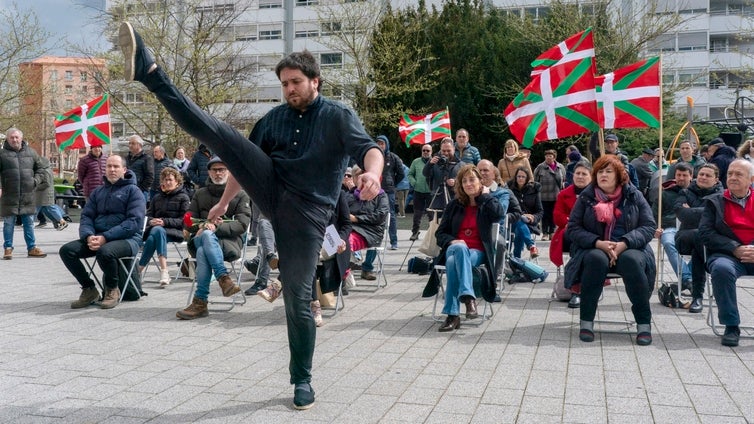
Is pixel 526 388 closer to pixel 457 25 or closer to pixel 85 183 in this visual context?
pixel 85 183

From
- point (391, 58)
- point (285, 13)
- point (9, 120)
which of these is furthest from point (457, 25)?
point (285, 13)

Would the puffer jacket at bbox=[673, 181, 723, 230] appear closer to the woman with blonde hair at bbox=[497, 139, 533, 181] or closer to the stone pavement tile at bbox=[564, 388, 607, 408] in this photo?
the stone pavement tile at bbox=[564, 388, 607, 408]

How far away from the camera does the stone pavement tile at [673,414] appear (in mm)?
4414

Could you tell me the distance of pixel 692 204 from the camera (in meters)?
8.48

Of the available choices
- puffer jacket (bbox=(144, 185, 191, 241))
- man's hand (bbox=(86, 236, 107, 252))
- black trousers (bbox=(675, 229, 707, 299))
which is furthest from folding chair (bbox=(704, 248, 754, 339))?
puffer jacket (bbox=(144, 185, 191, 241))

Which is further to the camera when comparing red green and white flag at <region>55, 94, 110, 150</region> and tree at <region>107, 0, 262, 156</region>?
tree at <region>107, 0, 262, 156</region>

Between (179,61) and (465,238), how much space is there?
2469cm

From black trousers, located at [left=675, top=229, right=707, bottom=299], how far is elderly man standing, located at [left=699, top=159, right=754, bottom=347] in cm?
39

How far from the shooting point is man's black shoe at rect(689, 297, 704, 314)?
7.99 meters

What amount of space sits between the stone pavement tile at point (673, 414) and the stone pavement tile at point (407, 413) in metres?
1.30

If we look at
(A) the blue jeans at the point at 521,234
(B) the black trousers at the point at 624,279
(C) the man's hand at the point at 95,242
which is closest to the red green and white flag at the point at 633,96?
(A) the blue jeans at the point at 521,234

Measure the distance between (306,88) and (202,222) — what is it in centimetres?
466

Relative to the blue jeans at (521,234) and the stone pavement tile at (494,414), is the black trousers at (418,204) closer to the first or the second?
the blue jeans at (521,234)

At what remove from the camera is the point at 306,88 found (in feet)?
15.5
